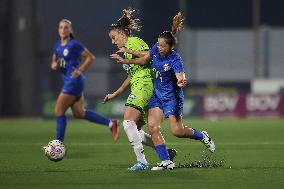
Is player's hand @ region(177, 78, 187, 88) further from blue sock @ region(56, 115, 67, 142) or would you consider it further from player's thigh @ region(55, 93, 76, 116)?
player's thigh @ region(55, 93, 76, 116)

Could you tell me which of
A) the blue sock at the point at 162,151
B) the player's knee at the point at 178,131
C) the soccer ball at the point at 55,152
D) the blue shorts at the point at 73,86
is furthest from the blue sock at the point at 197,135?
the blue shorts at the point at 73,86

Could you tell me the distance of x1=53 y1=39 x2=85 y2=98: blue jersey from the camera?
13.6m

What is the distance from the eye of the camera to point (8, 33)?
31.0 meters

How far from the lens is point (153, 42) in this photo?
31.5 metres

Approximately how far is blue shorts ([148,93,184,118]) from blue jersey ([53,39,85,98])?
9.24ft

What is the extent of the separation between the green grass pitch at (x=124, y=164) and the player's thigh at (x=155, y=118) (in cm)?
57

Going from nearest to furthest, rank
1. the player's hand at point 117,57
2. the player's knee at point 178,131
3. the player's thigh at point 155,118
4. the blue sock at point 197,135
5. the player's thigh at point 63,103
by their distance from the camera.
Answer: the player's hand at point 117,57, the player's thigh at point 155,118, the player's knee at point 178,131, the blue sock at point 197,135, the player's thigh at point 63,103

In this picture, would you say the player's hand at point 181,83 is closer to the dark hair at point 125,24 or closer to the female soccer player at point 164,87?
the female soccer player at point 164,87

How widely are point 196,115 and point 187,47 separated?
6.01 m

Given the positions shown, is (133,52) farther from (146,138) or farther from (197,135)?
(197,135)

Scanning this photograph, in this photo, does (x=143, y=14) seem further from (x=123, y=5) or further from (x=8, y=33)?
(x=8, y=33)

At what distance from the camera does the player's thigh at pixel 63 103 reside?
13969 millimetres

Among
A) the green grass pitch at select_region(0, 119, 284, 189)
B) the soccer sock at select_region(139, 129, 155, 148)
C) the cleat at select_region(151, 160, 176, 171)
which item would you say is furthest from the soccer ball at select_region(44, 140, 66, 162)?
the cleat at select_region(151, 160, 176, 171)

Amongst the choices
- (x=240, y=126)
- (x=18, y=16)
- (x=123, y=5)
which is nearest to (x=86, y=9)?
(x=123, y=5)
